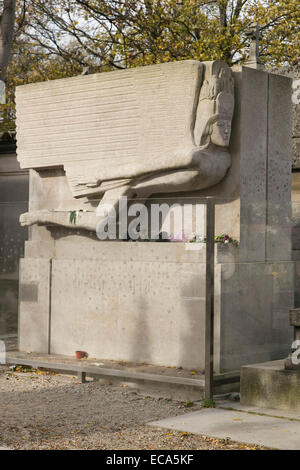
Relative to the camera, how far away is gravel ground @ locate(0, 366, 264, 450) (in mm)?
5746

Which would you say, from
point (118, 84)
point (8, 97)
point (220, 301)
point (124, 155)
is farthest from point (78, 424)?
point (8, 97)

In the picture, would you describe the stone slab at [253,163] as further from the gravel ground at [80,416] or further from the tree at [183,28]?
the tree at [183,28]

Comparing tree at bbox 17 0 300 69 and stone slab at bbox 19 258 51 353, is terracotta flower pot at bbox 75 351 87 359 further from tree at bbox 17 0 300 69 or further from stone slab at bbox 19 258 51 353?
tree at bbox 17 0 300 69

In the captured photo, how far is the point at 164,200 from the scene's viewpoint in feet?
27.0

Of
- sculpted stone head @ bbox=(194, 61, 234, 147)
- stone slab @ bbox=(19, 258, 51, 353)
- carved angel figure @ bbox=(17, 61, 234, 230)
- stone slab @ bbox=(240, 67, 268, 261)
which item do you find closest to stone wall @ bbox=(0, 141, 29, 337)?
stone slab @ bbox=(19, 258, 51, 353)

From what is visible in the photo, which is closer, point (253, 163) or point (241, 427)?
point (241, 427)

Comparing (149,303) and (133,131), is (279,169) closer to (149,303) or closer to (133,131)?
(133,131)

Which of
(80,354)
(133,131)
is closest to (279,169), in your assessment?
(133,131)

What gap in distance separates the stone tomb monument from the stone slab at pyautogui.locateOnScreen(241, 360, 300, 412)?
0.35 metres

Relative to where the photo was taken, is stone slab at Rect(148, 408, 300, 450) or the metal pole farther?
the metal pole

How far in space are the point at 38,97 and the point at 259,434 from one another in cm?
518

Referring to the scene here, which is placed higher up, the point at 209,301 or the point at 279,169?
the point at 279,169

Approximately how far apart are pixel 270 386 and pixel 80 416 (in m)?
1.67

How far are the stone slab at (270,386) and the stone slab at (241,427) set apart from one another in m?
0.29
